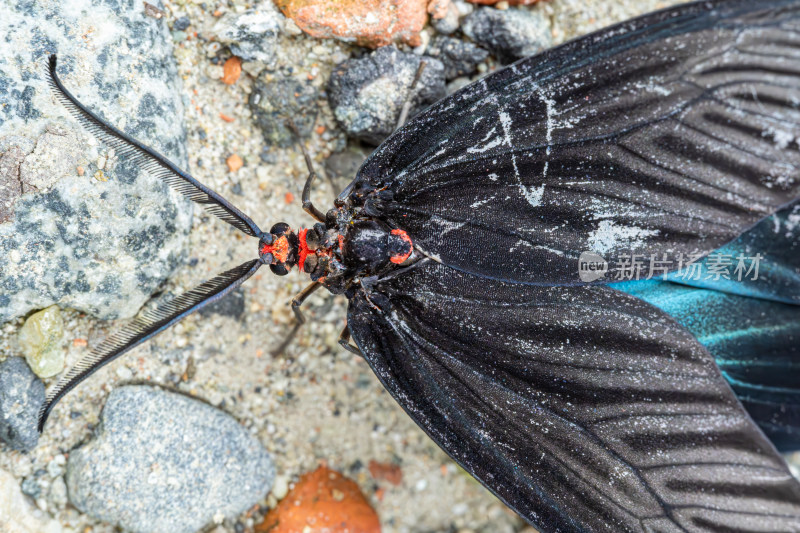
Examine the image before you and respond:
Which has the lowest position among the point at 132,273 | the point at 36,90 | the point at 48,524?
the point at 48,524

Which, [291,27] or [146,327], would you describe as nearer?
[146,327]

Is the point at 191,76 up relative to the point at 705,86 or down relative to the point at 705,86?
down

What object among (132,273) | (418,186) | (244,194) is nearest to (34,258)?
(132,273)

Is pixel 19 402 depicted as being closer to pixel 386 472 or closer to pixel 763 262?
pixel 386 472

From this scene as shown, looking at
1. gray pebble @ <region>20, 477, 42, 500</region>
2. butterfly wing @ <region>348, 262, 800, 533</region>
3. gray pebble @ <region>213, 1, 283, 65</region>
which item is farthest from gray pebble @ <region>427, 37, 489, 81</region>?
gray pebble @ <region>20, 477, 42, 500</region>

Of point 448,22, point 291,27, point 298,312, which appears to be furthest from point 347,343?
point 448,22

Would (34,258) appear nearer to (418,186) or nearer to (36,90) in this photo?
(36,90)

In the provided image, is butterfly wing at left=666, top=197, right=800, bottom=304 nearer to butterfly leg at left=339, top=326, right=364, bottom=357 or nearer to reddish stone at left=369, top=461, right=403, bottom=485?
butterfly leg at left=339, top=326, right=364, bottom=357
